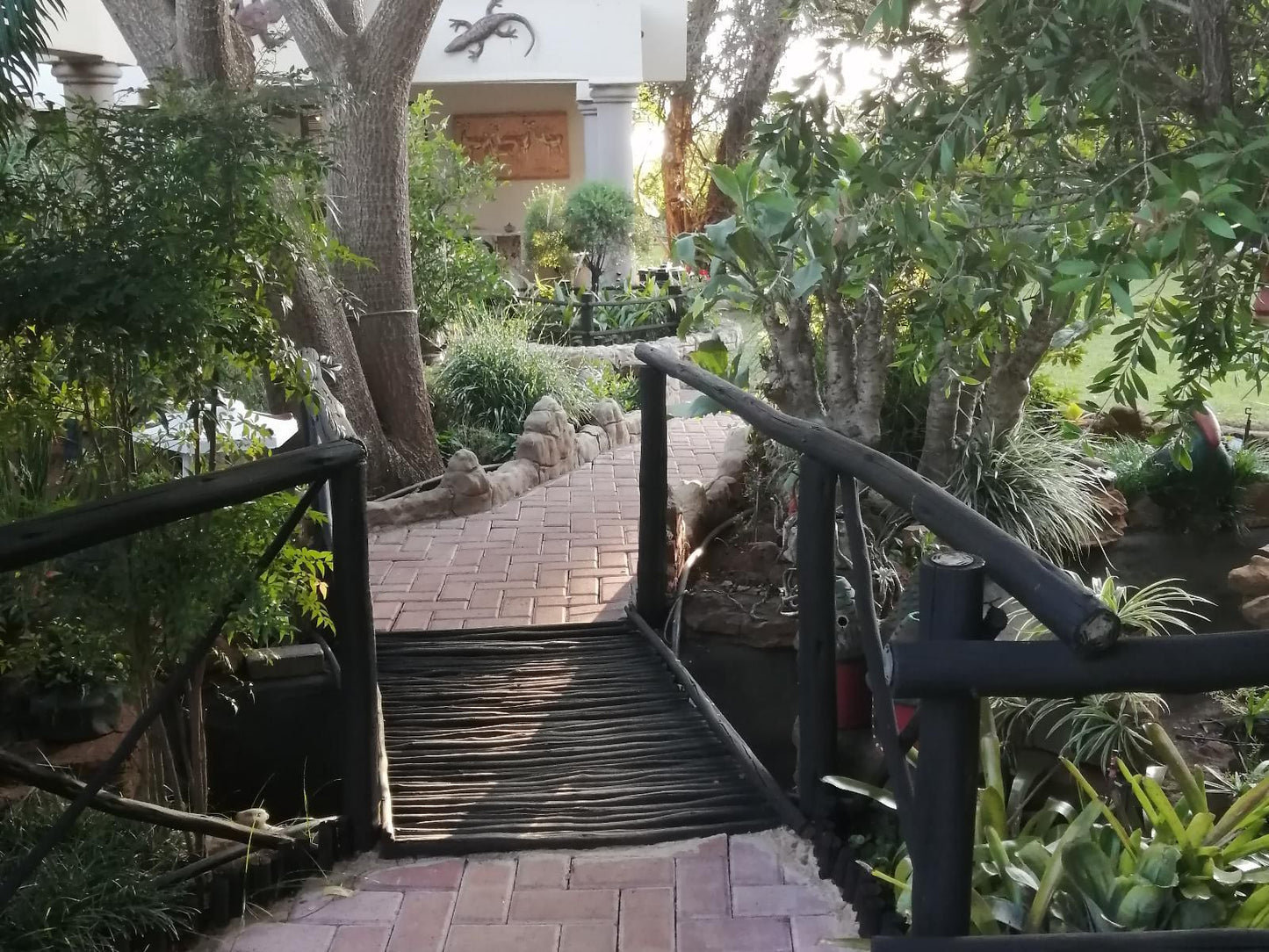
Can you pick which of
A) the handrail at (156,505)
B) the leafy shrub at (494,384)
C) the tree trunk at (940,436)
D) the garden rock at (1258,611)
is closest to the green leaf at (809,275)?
the handrail at (156,505)

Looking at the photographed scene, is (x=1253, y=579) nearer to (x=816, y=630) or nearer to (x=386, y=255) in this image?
(x=816, y=630)

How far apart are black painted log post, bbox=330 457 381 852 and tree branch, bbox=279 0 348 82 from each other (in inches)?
140

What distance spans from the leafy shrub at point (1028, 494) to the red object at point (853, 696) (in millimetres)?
1610

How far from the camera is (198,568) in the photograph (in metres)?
2.33

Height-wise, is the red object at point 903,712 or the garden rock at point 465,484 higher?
the garden rock at point 465,484

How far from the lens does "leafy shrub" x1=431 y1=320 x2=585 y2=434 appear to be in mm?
7344

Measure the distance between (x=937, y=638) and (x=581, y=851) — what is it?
1493mm

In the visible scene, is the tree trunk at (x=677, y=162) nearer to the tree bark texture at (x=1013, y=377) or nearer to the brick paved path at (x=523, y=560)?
the brick paved path at (x=523, y=560)

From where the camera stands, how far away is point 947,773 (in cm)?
148

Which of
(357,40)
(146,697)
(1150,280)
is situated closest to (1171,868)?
(1150,280)

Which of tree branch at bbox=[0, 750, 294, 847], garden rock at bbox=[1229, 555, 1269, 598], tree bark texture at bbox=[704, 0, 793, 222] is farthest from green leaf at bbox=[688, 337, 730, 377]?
tree bark texture at bbox=[704, 0, 793, 222]

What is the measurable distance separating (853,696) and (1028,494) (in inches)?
77.4

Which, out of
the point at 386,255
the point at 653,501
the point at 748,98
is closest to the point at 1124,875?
the point at 653,501

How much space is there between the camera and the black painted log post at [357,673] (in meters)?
2.66
